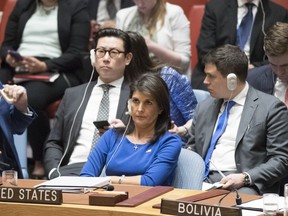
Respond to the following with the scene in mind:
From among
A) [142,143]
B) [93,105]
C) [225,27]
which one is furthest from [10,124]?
[225,27]

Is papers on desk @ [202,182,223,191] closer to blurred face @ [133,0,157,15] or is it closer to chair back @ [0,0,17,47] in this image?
blurred face @ [133,0,157,15]

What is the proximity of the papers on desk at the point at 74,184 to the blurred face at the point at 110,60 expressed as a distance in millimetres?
1148

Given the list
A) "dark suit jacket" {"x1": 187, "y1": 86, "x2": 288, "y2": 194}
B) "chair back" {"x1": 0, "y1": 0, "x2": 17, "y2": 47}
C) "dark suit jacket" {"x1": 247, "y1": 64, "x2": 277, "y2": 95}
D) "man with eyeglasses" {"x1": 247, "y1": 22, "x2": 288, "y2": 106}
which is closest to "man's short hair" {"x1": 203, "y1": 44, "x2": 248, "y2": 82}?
"dark suit jacket" {"x1": 187, "y1": 86, "x2": 288, "y2": 194}

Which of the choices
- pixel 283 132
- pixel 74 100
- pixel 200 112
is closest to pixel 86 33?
pixel 74 100

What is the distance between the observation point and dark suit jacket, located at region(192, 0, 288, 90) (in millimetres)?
5254

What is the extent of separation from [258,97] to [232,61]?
0.23 m

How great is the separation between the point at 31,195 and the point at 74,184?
0.93ft

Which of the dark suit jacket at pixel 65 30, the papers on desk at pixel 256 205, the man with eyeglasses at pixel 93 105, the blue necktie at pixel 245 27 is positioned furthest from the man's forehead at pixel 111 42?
the papers on desk at pixel 256 205

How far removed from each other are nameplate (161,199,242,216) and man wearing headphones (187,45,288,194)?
1066mm

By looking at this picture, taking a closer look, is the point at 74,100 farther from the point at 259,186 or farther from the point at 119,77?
the point at 259,186

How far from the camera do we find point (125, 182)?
3.64 m

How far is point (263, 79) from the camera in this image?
4.58 metres

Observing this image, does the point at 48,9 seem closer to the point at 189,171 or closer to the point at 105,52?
the point at 105,52

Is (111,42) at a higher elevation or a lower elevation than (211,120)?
higher
